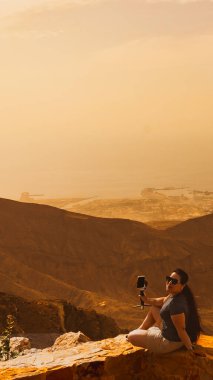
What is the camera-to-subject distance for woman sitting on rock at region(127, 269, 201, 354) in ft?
19.3

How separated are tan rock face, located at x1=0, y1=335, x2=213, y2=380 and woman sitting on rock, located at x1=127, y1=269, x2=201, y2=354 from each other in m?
0.11

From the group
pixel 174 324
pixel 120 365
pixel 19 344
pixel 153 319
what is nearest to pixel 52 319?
pixel 19 344

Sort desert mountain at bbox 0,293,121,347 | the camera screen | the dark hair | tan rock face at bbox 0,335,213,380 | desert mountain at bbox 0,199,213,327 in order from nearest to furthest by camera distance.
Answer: tan rock face at bbox 0,335,213,380
the dark hair
the camera screen
desert mountain at bbox 0,293,121,347
desert mountain at bbox 0,199,213,327

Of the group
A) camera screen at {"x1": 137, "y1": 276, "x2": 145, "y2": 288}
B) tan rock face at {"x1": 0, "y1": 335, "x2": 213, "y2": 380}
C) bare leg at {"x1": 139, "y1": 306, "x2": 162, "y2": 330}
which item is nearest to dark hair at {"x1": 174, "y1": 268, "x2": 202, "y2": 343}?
tan rock face at {"x1": 0, "y1": 335, "x2": 213, "y2": 380}

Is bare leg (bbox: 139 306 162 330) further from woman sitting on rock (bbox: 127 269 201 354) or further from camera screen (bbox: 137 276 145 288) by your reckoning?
camera screen (bbox: 137 276 145 288)

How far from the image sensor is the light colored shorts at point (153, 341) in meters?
5.98

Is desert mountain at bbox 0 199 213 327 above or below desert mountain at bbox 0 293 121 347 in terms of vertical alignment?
above

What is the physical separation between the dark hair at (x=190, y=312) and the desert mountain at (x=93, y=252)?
2676 centimetres

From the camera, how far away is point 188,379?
6.03m

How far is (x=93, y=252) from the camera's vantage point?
43156mm

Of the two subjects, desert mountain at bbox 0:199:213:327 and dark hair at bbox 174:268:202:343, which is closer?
dark hair at bbox 174:268:202:343

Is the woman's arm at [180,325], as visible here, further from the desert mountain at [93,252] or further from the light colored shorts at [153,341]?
the desert mountain at [93,252]

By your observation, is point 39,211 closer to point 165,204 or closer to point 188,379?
point 165,204

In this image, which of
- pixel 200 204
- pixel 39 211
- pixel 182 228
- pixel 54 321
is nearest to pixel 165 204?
pixel 200 204
